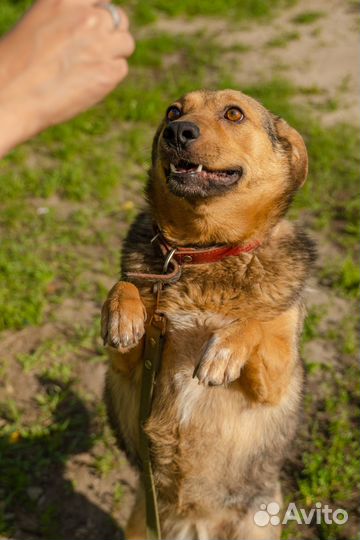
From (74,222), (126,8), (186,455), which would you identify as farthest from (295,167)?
(126,8)

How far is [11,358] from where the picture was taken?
4.47 metres

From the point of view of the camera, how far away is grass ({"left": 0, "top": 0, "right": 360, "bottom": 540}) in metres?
3.81

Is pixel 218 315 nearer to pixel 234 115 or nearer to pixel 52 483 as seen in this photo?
pixel 234 115

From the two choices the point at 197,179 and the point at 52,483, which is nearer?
the point at 197,179

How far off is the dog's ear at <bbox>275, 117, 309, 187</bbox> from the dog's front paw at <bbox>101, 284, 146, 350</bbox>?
1097 mm

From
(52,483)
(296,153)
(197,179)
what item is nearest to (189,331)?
(197,179)

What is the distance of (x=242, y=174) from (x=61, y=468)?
6.95ft

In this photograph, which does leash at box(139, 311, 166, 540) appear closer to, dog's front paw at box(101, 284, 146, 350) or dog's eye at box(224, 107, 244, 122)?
dog's front paw at box(101, 284, 146, 350)

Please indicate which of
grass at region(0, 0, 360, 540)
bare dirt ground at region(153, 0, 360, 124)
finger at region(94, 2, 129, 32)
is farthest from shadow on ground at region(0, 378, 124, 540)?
bare dirt ground at region(153, 0, 360, 124)

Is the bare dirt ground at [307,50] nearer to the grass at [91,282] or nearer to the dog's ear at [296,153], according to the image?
the grass at [91,282]

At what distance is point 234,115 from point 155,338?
1.15 m

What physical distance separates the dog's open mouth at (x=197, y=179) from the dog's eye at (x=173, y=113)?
342 mm

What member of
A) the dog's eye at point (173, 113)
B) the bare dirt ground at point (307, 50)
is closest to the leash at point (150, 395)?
the dog's eye at point (173, 113)

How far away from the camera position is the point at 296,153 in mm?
3248
